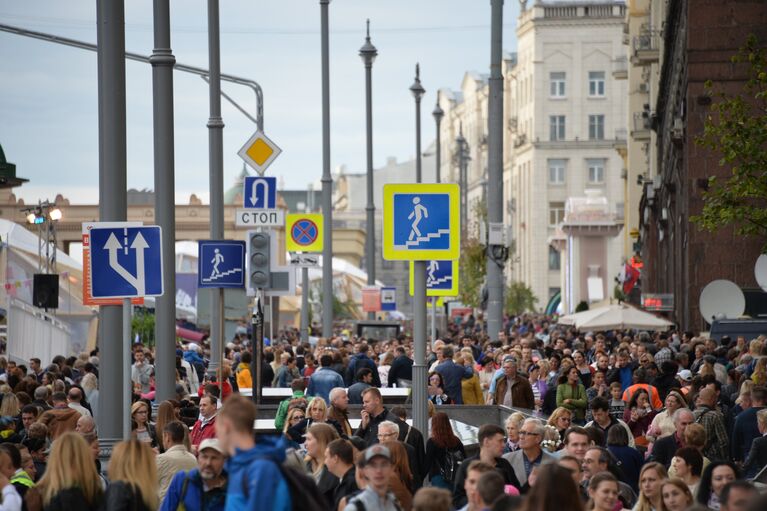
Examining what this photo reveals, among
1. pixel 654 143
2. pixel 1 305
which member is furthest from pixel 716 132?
pixel 654 143

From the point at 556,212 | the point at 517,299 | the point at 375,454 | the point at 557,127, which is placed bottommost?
the point at 517,299

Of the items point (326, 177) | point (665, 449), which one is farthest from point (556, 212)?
point (665, 449)

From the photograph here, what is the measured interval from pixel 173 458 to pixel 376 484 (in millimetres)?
2516

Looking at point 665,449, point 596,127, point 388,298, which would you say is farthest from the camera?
point 596,127

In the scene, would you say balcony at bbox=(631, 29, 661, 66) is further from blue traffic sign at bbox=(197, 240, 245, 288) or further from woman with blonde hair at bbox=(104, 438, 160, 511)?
woman with blonde hair at bbox=(104, 438, 160, 511)

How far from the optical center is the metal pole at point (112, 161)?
1294 centimetres

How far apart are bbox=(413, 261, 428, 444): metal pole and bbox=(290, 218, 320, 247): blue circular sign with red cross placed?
18.6 m

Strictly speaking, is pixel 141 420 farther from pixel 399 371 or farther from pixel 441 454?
pixel 399 371

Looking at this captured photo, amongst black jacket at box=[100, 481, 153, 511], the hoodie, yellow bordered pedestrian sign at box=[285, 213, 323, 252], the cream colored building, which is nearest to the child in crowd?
black jacket at box=[100, 481, 153, 511]

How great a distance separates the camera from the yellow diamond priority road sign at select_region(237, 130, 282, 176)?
25.5m

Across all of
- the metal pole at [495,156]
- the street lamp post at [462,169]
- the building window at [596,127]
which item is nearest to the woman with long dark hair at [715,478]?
the metal pole at [495,156]

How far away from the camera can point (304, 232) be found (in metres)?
31.4

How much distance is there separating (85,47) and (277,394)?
19.1 feet

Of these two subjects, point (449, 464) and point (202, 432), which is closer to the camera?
point (449, 464)
